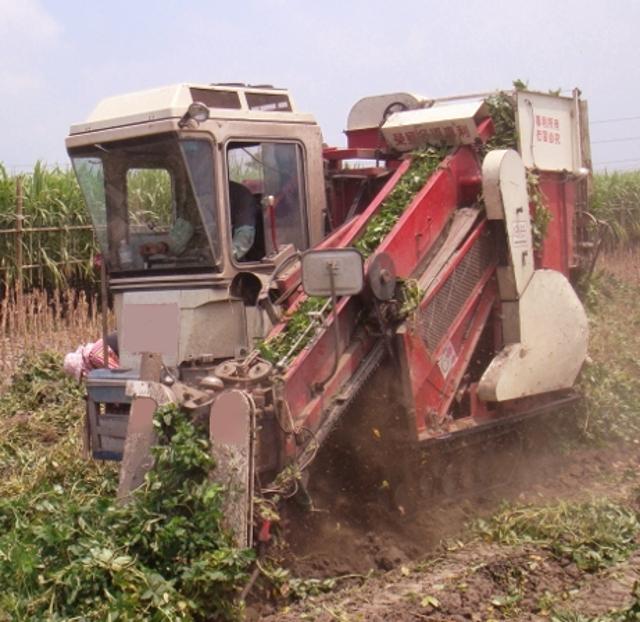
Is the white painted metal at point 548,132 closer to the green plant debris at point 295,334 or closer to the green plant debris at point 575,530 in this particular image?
the green plant debris at point 295,334

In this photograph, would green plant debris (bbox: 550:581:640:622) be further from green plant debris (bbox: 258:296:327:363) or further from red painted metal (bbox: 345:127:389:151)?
red painted metal (bbox: 345:127:389:151)

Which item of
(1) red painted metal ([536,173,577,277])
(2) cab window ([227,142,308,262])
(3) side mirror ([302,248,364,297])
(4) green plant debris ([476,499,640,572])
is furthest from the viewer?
(1) red painted metal ([536,173,577,277])

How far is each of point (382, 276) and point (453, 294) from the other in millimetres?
910

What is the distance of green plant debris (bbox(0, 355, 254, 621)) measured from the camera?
4.39 meters

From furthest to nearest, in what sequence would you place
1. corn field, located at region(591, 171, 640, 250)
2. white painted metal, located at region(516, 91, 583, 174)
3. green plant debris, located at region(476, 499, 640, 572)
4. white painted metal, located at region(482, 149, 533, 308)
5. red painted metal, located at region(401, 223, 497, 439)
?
corn field, located at region(591, 171, 640, 250)
white painted metal, located at region(516, 91, 583, 174)
white painted metal, located at region(482, 149, 533, 308)
red painted metal, located at region(401, 223, 497, 439)
green plant debris, located at region(476, 499, 640, 572)

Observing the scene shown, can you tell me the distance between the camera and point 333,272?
5145 mm

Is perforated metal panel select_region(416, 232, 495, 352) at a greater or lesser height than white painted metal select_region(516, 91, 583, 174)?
lesser

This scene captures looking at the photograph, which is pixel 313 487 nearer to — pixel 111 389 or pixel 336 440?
pixel 336 440

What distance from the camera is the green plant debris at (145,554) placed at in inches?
173

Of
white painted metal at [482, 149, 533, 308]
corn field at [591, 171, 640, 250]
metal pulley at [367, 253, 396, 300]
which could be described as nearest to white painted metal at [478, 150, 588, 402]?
white painted metal at [482, 149, 533, 308]

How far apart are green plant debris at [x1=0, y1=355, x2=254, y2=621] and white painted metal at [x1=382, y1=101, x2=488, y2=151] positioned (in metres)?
2.84

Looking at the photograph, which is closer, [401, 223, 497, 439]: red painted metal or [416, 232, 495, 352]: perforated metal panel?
[401, 223, 497, 439]: red painted metal

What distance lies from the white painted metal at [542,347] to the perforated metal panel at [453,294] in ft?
1.29

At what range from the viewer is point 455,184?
6.64 metres
